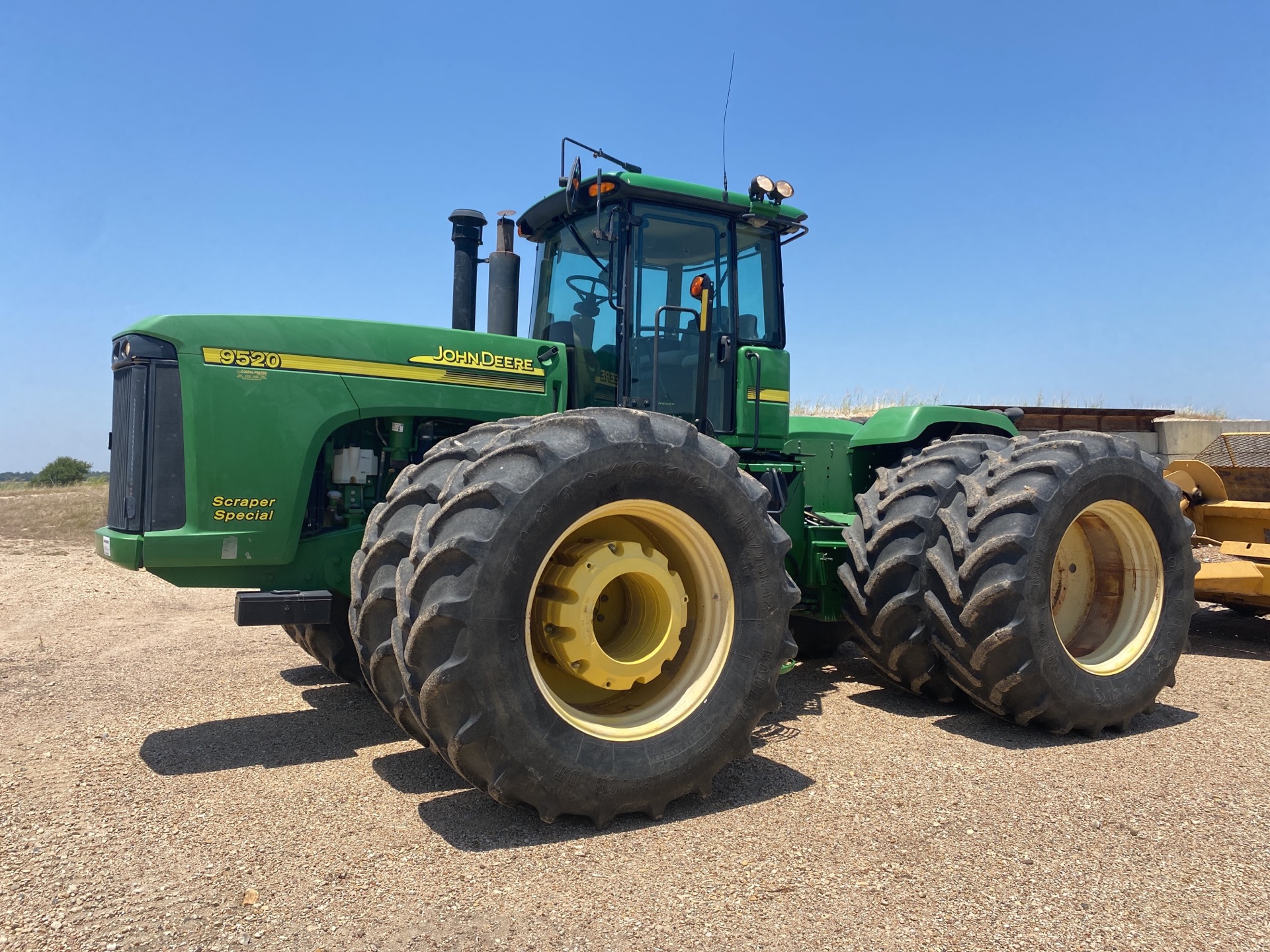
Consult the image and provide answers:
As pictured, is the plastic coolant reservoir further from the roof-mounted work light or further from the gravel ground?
the roof-mounted work light

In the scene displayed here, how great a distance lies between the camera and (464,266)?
5430 mm

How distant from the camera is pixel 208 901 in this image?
2.81 metres

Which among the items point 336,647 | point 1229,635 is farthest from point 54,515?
point 1229,635

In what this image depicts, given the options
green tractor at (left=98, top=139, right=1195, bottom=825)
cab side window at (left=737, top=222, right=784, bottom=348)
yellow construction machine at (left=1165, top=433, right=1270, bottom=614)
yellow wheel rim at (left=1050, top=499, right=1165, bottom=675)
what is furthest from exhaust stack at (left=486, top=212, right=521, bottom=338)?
yellow construction machine at (left=1165, top=433, right=1270, bottom=614)

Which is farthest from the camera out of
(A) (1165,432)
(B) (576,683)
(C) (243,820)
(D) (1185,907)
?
(A) (1165,432)

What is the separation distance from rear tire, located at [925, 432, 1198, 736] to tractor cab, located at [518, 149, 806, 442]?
1.52 m

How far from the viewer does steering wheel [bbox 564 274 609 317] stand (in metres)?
5.38

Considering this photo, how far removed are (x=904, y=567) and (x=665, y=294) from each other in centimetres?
202

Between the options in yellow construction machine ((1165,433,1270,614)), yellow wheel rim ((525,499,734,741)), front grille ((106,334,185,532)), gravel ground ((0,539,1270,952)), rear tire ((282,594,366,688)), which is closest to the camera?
gravel ground ((0,539,1270,952))

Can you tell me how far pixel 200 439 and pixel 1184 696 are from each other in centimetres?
572

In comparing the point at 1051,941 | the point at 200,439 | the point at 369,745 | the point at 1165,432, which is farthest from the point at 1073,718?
the point at 1165,432

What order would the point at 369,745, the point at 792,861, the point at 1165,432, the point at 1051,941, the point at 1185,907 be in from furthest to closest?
1. the point at 1165,432
2. the point at 369,745
3. the point at 792,861
4. the point at 1185,907
5. the point at 1051,941

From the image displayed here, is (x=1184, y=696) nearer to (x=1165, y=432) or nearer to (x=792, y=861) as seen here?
(x=792, y=861)

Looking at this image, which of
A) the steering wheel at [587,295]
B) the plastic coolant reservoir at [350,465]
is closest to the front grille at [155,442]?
the plastic coolant reservoir at [350,465]
